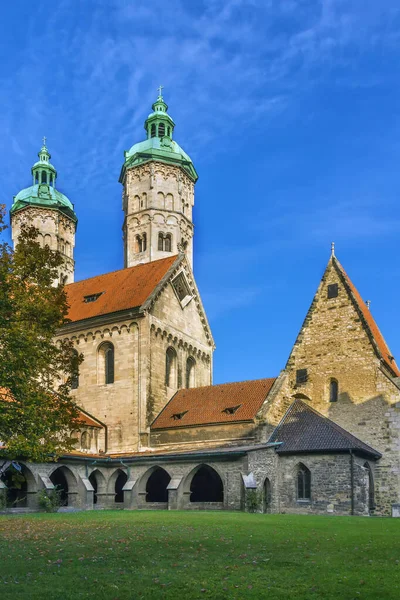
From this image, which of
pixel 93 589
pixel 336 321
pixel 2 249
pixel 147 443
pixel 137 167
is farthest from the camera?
pixel 137 167

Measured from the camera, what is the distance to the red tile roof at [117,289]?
144 feet

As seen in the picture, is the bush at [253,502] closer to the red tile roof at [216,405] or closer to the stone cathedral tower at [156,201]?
the red tile roof at [216,405]

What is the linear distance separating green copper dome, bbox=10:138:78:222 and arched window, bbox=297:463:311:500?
129 feet

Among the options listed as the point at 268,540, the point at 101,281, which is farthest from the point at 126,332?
the point at 268,540

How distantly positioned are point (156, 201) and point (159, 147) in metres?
5.66

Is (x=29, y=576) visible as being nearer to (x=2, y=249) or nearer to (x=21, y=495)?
(x=2, y=249)

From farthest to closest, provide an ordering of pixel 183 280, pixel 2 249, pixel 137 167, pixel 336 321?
pixel 137 167, pixel 183 280, pixel 336 321, pixel 2 249

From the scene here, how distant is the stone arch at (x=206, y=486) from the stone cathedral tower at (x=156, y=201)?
831 inches

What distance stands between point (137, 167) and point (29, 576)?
48.1 m

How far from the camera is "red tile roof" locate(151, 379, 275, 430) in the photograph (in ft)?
123

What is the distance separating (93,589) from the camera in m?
10.2

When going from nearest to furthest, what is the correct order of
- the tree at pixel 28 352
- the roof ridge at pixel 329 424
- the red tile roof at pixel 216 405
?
the tree at pixel 28 352 → the roof ridge at pixel 329 424 → the red tile roof at pixel 216 405

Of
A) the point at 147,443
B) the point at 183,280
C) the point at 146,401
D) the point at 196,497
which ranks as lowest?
the point at 196,497

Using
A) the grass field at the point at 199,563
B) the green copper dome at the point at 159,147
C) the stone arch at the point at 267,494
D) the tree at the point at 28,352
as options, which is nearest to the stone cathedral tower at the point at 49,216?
the green copper dome at the point at 159,147
